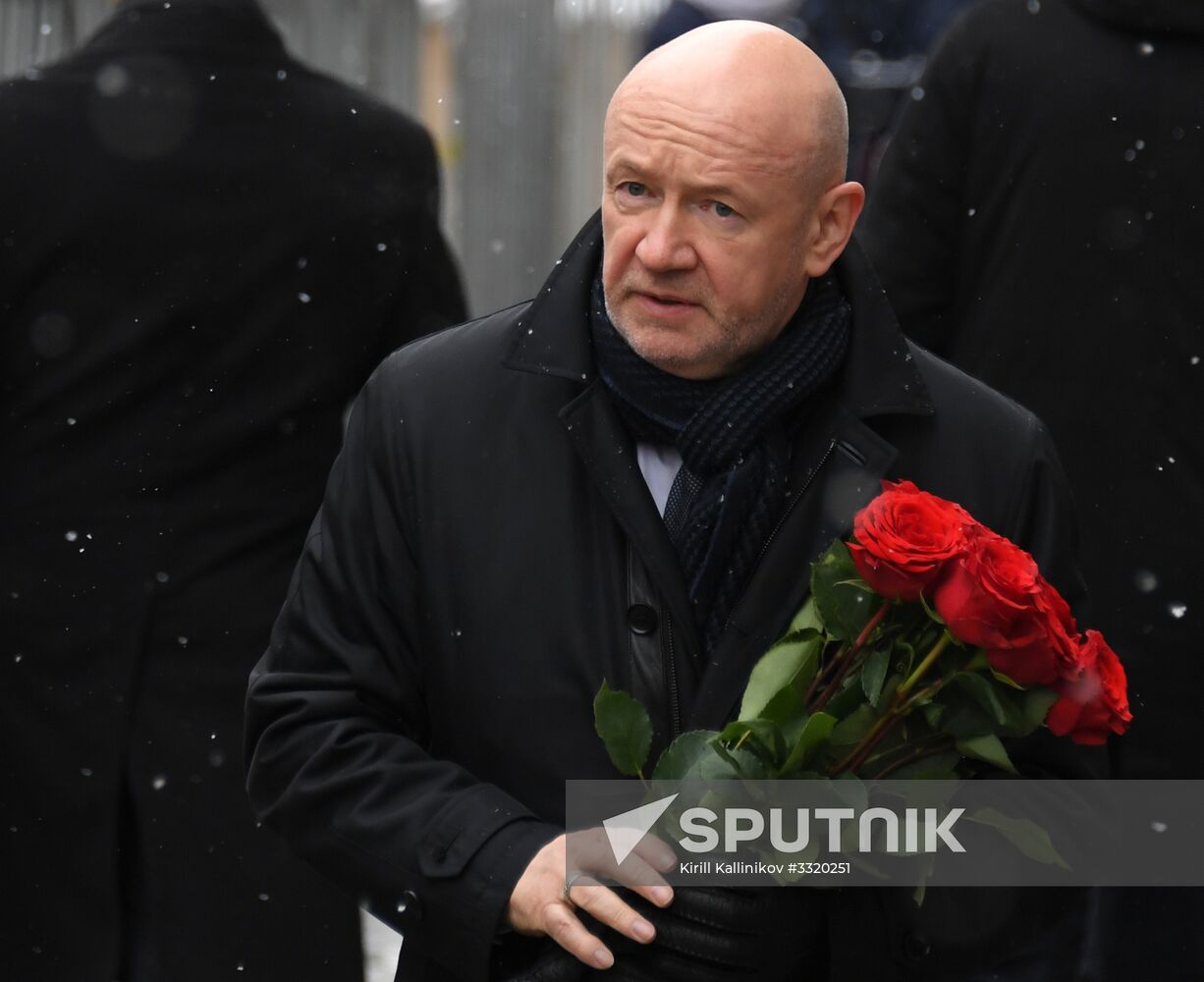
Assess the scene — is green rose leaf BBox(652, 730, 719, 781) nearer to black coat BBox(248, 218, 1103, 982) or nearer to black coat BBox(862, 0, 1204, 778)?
black coat BBox(248, 218, 1103, 982)

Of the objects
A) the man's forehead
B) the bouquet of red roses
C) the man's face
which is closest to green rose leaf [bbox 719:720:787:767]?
the bouquet of red roses

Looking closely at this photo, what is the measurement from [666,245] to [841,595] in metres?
0.47

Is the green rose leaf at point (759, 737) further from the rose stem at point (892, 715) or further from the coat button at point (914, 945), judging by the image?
the coat button at point (914, 945)

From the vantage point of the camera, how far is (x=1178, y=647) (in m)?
3.53

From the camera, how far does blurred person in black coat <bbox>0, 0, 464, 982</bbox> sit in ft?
11.7

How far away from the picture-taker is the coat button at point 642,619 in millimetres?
2494

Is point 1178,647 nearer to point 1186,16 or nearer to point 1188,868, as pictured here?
point 1188,868

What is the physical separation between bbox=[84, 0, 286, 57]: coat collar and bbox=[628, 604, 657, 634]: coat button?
161 cm

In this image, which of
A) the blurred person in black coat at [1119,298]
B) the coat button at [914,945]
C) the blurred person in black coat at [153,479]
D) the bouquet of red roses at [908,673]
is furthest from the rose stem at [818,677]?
the blurred person in black coat at [153,479]

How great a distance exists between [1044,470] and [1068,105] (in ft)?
3.58

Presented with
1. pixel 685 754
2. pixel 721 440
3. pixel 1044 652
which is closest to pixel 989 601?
pixel 1044 652

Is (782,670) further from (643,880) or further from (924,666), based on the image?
(643,880)

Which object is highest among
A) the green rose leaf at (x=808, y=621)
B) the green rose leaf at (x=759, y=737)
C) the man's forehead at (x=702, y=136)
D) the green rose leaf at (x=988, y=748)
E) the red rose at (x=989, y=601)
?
the man's forehead at (x=702, y=136)

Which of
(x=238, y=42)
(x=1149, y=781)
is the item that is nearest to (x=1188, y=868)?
(x=1149, y=781)
